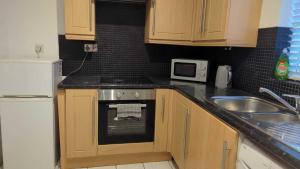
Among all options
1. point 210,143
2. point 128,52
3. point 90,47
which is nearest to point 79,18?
point 90,47

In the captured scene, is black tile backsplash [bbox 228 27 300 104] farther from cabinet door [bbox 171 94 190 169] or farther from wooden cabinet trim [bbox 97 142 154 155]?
wooden cabinet trim [bbox 97 142 154 155]

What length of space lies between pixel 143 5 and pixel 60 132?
163 centimetres

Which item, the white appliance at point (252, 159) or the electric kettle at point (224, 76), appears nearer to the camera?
the white appliance at point (252, 159)

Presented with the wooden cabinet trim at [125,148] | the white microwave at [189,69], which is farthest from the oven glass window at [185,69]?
the wooden cabinet trim at [125,148]

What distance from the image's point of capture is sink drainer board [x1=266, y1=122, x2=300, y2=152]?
2.96ft

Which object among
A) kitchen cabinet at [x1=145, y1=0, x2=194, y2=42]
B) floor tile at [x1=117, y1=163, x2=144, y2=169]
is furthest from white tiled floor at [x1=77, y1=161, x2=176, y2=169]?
kitchen cabinet at [x1=145, y1=0, x2=194, y2=42]

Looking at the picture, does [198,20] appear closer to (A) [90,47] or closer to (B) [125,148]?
(A) [90,47]

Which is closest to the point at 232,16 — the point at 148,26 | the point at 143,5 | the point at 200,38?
the point at 200,38

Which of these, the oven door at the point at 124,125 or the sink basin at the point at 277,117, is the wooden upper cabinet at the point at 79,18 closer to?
the oven door at the point at 124,125

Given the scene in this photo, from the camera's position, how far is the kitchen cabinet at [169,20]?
A: 2.29m

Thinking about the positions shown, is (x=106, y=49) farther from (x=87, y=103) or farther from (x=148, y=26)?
(x=87, y=103)

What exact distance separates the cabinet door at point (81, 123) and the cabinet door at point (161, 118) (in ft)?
1.96

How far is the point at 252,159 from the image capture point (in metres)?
1.02

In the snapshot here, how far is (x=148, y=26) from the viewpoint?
2.39m
